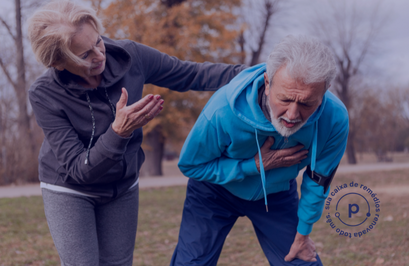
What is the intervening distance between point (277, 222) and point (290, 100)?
100 cm

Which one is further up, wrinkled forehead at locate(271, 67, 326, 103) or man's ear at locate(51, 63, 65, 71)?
man's ear at locate(51, 63, 65, 71)

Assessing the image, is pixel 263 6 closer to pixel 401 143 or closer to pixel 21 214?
pixel 401 143

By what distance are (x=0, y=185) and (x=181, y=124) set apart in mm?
7361

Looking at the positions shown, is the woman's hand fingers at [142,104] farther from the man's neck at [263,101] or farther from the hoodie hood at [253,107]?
the man's neck at [263,101]

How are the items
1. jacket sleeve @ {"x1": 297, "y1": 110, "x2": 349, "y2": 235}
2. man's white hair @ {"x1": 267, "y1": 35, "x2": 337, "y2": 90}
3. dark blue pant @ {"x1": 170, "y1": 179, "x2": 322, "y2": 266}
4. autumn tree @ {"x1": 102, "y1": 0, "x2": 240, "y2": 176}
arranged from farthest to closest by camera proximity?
autumn tree @ {"x1": 102, "y1": 0, "x2": 240, "y2": 176}
dark blue pant @ {"x1": 170, "y1": 179, "x2": 322, "y2": 266}
jacket sleeve @ {"x1": 297, "y1": 110, "x2": 349, "y2": 235}
man's white hair @ {"x1": 267, "y1": 35, "x2": 337, "y2": 90}

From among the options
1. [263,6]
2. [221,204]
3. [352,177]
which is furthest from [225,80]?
[263,6]

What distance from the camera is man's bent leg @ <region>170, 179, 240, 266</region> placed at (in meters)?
2.55

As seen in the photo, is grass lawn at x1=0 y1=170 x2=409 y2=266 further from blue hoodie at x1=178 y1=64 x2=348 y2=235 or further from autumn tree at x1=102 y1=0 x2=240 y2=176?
autumn tree at x1=102 y1=0 x2=240 y2=176

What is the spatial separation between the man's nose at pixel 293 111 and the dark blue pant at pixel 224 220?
2.61 ft

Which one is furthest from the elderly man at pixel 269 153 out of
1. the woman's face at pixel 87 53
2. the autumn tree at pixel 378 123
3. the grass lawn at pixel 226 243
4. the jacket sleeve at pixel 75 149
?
→ the autumn tree at pixel 378 123

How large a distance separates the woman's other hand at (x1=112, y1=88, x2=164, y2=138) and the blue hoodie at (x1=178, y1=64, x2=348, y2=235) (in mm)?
448

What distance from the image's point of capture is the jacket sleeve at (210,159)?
2.32 m

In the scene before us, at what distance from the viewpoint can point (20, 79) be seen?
49.3 feet

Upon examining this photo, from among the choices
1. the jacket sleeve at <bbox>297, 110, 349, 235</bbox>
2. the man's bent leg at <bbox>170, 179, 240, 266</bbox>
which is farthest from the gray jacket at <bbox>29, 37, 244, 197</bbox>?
the jacket sleeve at <bbox>297, 110, 349, 235</bbox>
